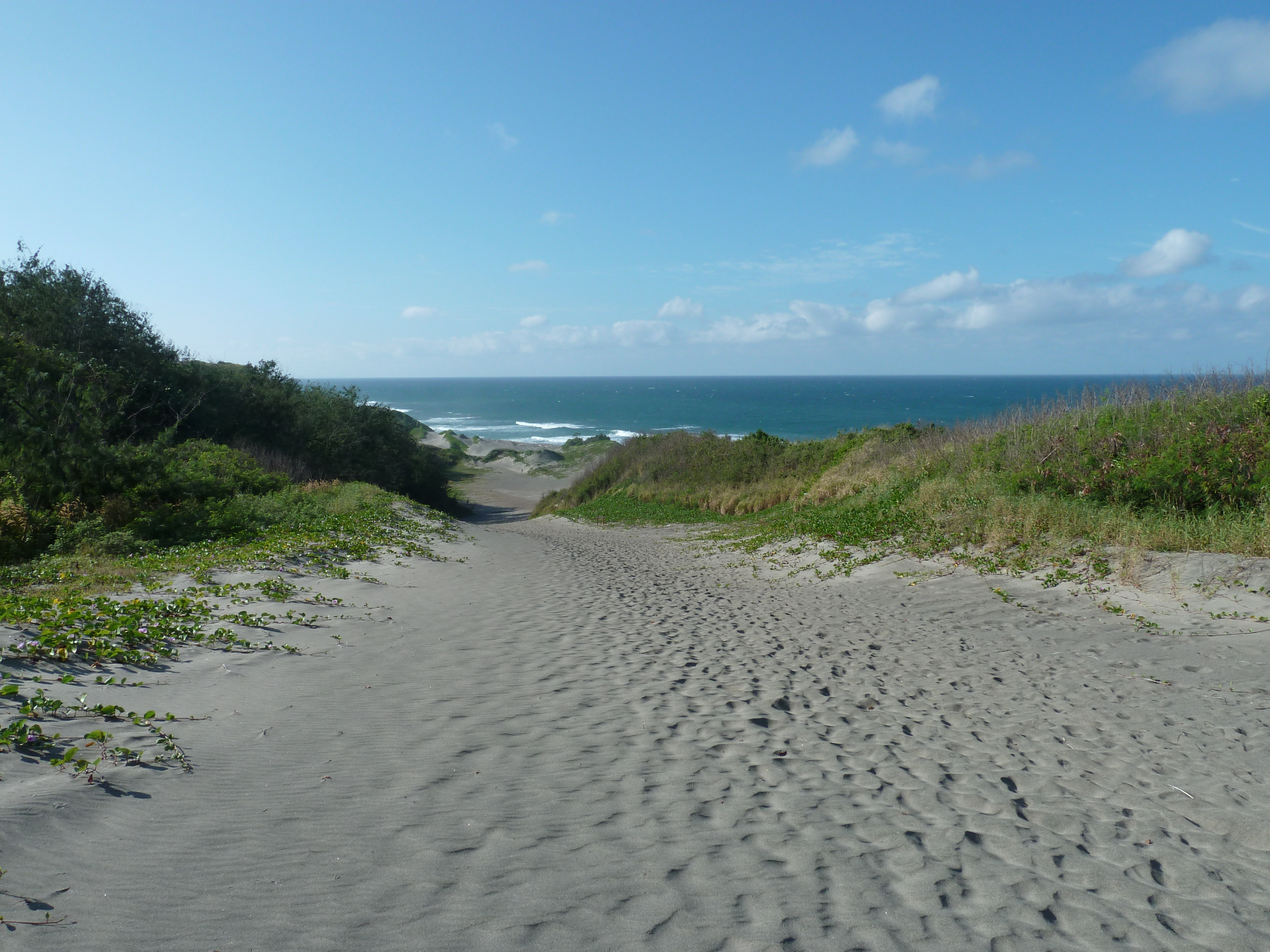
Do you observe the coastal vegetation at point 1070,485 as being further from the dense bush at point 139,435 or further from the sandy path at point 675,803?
the dense bush at point 139,435

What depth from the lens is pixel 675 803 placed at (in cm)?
437

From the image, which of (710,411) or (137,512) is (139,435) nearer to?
(137,512)

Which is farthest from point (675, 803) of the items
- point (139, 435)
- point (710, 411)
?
point (710, 411)

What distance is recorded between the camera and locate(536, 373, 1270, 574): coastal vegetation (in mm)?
11023

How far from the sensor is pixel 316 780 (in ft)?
14.5

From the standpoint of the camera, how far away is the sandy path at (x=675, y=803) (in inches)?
123

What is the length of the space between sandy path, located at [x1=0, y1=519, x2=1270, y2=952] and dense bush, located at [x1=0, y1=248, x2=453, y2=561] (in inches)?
316

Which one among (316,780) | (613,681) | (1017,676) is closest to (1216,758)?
(1017,676)

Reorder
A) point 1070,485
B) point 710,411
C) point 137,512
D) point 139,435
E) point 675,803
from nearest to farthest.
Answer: point 675,803, point 1070,485, point 137,512, point 139,435, point 710,411

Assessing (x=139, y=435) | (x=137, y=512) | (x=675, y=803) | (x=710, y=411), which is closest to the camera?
(x=675, y=803)

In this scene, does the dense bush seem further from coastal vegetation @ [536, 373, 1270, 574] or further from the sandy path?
coastal vegetation @ [536, 373, 1270, 574]

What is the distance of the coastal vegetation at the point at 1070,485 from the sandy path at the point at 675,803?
3350 millimetres

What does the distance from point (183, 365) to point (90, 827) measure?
30128 millimetres

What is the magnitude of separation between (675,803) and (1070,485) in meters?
12.1
